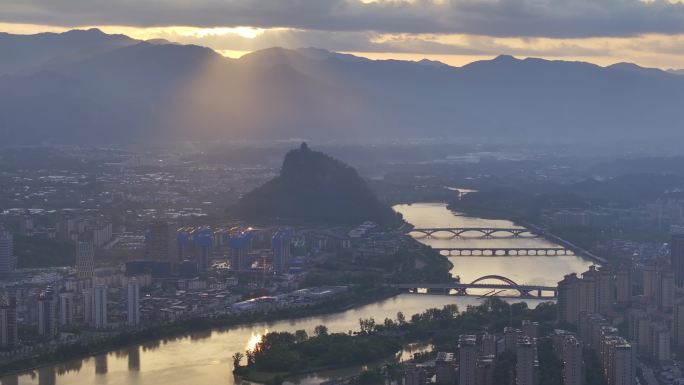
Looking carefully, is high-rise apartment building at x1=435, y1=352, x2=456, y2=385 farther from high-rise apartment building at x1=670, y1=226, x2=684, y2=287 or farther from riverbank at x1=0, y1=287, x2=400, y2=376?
high-rise apartment building at x1=670, y1=226, x2=684, y2=287

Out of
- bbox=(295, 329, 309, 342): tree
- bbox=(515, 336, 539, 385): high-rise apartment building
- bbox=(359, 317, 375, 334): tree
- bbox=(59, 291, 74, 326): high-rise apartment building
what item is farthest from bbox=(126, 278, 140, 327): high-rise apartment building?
bbox=(515, 336, 539, 385): high-rise apartment building

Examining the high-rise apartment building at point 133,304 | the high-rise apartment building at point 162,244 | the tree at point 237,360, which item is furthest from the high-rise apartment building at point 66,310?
the high-rise apartment building at point 162,244

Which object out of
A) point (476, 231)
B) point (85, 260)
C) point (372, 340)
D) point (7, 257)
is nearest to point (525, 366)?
point (372, 340)

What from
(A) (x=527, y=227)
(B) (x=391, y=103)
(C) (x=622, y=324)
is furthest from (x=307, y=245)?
(B) (x=391, y=103)

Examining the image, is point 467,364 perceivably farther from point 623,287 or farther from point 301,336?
point 623,287

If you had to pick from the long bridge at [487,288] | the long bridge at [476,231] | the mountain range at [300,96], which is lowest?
the long bridge at [487,288]

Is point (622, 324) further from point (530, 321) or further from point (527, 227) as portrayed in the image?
point (527, 227)

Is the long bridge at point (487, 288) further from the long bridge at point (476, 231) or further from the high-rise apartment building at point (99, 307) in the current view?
the long bridge at point (476, 231)
